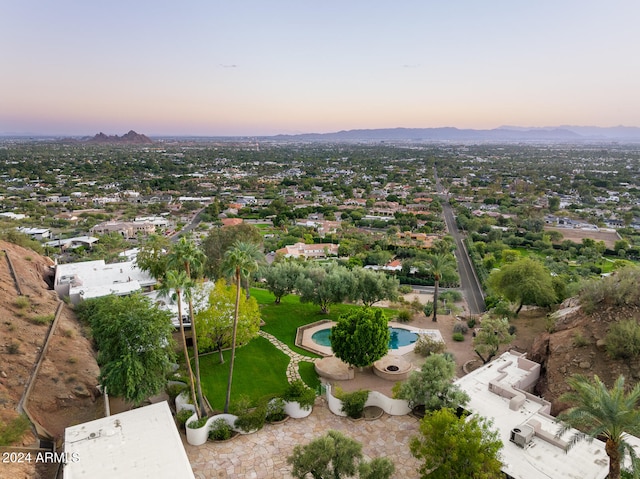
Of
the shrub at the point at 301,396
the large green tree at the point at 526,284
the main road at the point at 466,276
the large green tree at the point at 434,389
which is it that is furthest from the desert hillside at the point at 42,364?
the main road at the point at 466,276

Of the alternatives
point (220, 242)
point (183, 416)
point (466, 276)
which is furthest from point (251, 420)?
point (466, 276)

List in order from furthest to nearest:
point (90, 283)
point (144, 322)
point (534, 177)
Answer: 1. point (534, 177)
2. point (90, 283)
3. point (144, 322)

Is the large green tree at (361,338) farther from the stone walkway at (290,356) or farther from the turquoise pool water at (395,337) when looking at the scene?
the turquoise pool water at (395,337)

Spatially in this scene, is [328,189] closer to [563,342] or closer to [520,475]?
[563,342]

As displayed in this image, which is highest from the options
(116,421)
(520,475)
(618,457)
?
(618,457)

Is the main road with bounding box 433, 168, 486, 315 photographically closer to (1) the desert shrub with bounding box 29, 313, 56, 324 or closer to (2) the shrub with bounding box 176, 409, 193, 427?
(2) the shrub with bounding box 176, 409, 193, 427

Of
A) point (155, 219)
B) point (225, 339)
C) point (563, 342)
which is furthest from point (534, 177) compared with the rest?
point (225, 339)
